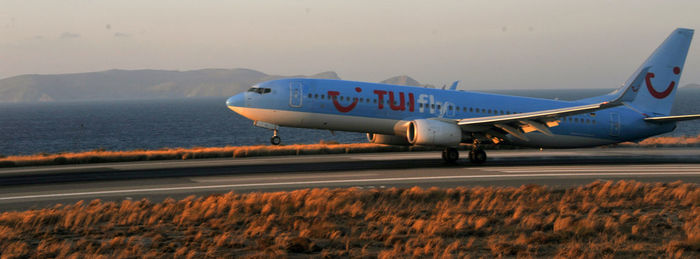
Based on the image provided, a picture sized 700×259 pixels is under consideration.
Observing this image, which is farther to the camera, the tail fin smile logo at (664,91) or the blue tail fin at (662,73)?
the tail fin smile logo at (664,91)

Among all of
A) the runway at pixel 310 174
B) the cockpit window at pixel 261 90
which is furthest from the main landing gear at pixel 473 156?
the cockpit window at pixel 261 90

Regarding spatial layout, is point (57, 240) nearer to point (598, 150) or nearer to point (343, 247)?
point (343, 247)

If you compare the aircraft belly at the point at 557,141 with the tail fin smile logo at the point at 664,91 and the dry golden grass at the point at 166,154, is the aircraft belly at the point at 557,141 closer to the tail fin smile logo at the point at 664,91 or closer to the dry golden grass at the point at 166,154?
the tail fin smile logo at the point at 664,91

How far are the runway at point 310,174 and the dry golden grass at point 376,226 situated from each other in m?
3.37

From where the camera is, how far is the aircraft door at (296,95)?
32.7 meters

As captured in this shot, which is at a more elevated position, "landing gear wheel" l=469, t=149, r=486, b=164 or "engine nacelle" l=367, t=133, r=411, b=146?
"engine nacelle" l=367, t=133, r=411, b=146

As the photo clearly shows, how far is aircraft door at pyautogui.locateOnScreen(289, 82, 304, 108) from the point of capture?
107ft

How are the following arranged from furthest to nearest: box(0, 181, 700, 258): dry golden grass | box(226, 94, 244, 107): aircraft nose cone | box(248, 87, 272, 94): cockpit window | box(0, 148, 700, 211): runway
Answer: box(248, 87, 272, 94): cockpit window, box(226, 94, 244, 107): aircraft nose cone, box(0, 148, 700, 211): runway, box(0, 181, 700, 258): dry golden grass

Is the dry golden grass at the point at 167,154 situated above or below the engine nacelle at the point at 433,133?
below

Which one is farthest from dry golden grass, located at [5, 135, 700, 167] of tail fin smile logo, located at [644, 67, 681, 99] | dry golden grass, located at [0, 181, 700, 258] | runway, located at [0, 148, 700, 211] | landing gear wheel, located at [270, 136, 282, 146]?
dry golden grass, located at [0, 181, 700, 258]

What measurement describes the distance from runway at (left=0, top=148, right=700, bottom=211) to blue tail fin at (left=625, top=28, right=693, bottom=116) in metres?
3.37

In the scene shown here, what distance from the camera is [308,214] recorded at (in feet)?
59.3

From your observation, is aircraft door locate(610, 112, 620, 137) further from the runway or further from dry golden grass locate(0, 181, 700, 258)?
dry golden grass locate(0, 181, 700, 258)

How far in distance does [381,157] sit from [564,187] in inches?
597
